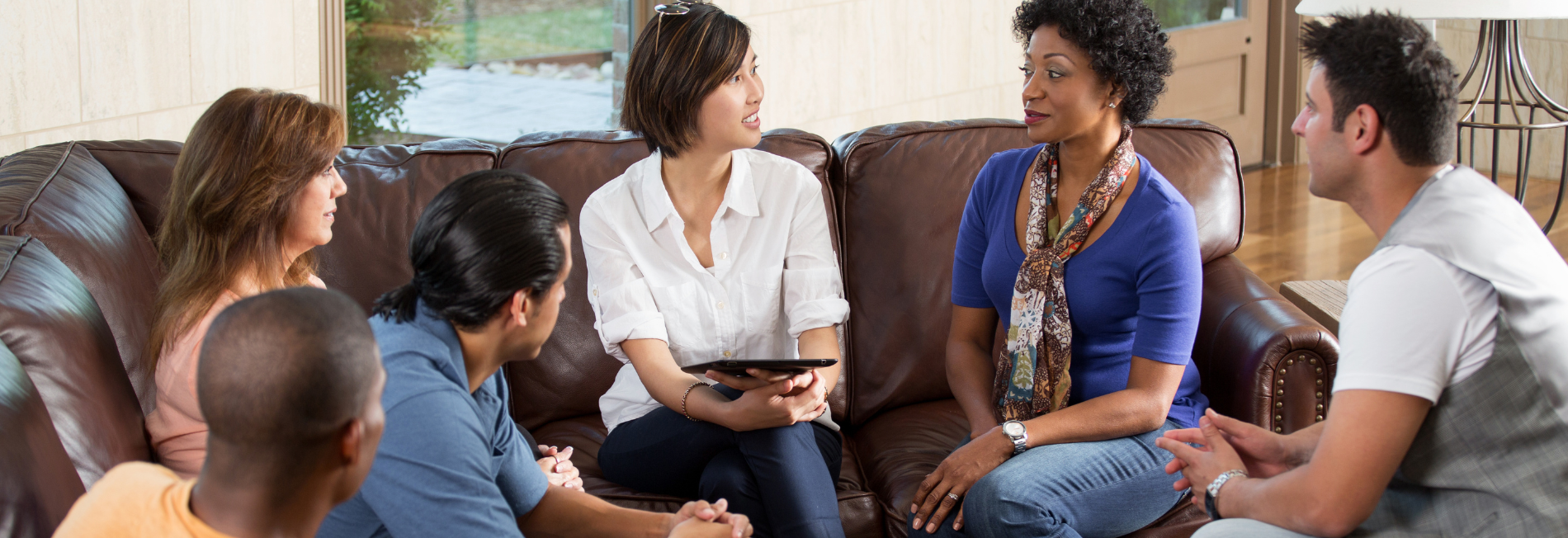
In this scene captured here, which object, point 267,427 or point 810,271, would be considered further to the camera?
point 810,271

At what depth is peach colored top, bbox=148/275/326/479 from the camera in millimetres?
1540

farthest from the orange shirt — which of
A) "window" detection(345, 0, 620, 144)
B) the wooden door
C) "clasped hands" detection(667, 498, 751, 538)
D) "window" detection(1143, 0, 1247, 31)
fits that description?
"window" detection(1143, 0, 1247, 31)

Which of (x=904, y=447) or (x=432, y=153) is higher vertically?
(x=432, y=153)

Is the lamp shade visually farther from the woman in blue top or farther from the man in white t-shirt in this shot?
the man in white t-shirt

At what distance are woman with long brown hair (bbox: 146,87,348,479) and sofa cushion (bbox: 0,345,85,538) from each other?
0.85ft

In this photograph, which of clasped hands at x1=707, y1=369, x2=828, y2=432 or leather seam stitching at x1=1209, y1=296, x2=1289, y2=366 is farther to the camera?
leather seam stitching at x1=1209, y1=296, x2=1289, y2=366

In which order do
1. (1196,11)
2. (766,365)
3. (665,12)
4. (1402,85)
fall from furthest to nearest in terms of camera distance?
(1196,11) → (665,12) → (766,365) → (1402,85)

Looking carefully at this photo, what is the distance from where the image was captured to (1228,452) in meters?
1.52

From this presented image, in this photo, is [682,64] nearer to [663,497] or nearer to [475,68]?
[663,497]

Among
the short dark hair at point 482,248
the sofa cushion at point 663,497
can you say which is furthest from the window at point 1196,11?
the short dark hair at point 482,248

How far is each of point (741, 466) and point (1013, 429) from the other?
44 centimetres

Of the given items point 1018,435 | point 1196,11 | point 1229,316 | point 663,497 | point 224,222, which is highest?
point 1196,11

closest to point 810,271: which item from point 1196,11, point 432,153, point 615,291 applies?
point 615,291

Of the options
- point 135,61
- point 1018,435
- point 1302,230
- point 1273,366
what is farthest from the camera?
point 1302,230
